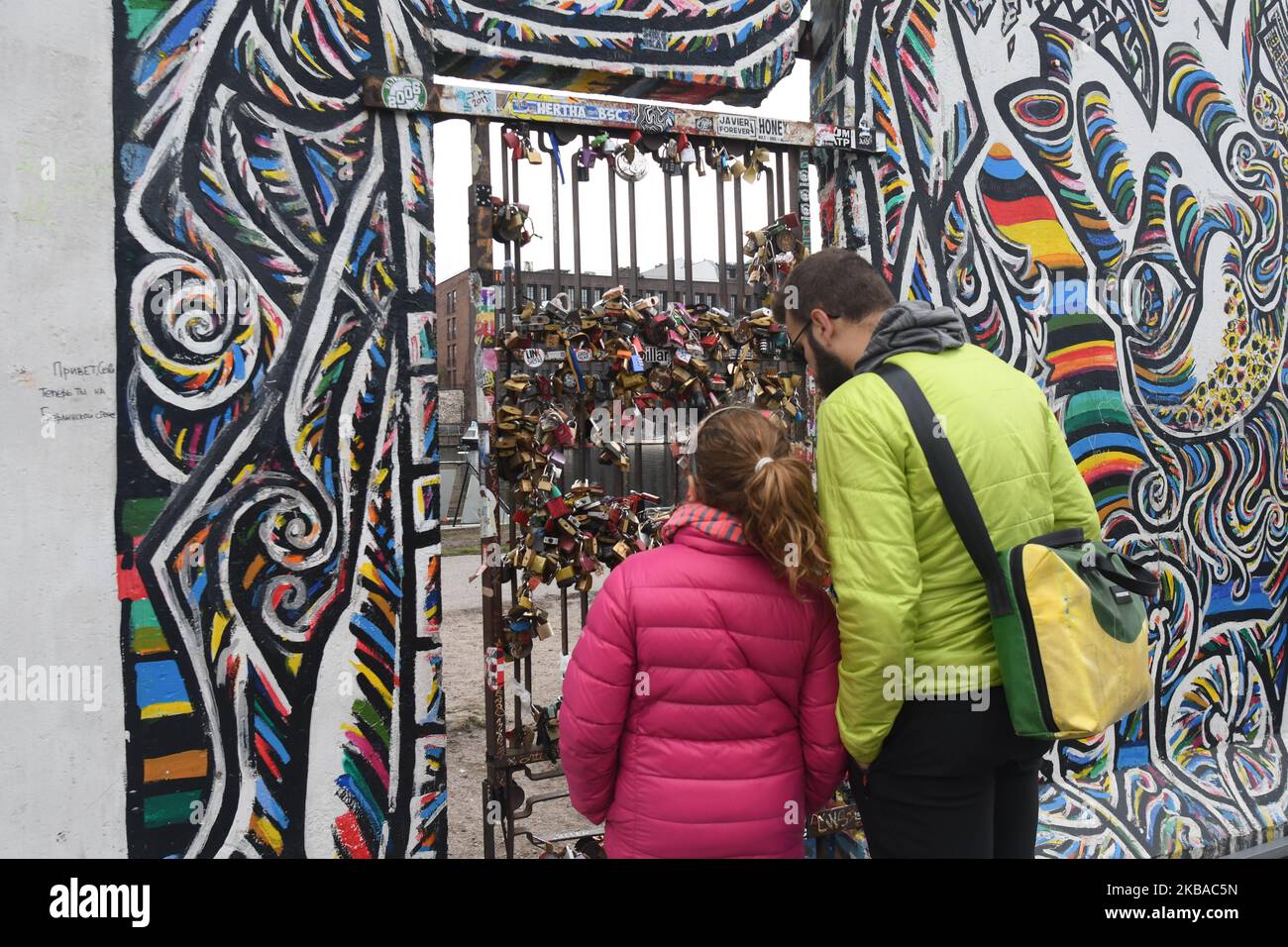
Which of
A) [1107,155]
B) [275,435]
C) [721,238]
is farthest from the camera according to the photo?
[1107,155]

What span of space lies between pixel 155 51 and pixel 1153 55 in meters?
4.24

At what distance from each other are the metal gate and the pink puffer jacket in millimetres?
1296

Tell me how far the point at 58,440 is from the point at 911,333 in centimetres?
246

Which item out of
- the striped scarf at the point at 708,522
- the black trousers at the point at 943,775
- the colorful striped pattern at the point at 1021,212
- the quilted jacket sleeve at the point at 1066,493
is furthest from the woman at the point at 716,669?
the colorful striped pattern at the point at 1021,212

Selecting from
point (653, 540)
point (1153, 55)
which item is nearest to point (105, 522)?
point (653, 540)

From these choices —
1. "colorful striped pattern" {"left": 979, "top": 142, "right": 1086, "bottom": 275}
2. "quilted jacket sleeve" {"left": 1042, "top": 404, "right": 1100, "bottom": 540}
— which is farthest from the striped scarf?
"colorful striped pattern" {"left": 979, "top": 142, "right": 1086, "bottom": 275}

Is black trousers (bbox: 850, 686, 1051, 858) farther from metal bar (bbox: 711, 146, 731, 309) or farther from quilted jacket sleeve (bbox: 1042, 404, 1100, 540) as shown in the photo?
metal bar (bbox: 711, 146, 731, 309)

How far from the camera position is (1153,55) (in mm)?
4242

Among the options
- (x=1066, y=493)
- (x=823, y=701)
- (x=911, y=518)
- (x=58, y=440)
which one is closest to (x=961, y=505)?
(x=911, y=518)

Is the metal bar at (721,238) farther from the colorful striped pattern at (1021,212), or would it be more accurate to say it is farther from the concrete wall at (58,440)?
the concrete wall at (58,440)

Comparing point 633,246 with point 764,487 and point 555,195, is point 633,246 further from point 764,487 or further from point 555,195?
point 764,487

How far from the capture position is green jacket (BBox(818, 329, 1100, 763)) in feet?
6.19

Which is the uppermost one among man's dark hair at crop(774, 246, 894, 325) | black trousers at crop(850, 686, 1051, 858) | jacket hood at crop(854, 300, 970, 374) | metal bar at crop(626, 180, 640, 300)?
metal bar at crop(626, 180, 640, 300)

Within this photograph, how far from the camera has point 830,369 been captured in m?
2.31
